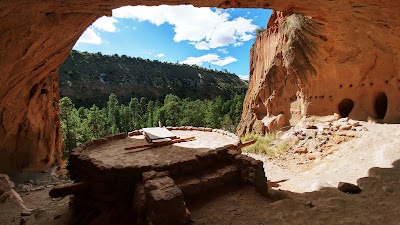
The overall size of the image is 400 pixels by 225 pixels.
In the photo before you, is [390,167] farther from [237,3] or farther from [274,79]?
[274,79]

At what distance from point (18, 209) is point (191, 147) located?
16.5 feet

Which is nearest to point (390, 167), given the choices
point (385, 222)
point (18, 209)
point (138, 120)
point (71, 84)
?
point (385, 222)

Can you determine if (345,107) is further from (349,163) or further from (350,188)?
(350,188)

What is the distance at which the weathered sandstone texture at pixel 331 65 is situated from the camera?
24.4ft

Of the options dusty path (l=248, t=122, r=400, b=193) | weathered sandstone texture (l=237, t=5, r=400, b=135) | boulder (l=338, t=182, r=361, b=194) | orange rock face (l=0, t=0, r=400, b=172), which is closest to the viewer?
boulder (l=338, t=182, r=361, b=194)

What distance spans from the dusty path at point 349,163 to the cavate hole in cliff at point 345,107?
2991 millimetres

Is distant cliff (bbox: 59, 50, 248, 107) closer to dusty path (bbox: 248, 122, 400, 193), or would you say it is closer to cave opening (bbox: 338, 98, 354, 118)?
cave opening (bbox: 338, 98, 354, 118)

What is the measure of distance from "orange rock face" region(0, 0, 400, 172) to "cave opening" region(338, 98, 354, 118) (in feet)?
0.28

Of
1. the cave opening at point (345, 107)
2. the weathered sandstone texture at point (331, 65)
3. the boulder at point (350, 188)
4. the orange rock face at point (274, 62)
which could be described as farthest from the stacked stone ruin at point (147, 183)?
the cave opening at point (345, 107)

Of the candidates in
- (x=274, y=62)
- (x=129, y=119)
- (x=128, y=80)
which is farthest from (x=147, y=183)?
(x=128, y=80)

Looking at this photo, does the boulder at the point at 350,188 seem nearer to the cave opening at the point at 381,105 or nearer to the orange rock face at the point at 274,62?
the orange rock face at the point at 274,62

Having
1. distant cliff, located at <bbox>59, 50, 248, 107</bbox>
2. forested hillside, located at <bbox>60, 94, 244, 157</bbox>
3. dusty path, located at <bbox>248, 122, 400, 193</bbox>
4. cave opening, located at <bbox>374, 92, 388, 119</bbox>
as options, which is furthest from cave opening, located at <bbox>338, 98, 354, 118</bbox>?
distant cliff, located at <bbox>59, 50, 248, 107</bbox>

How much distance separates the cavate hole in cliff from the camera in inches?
522

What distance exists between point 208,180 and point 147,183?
1.42 m
